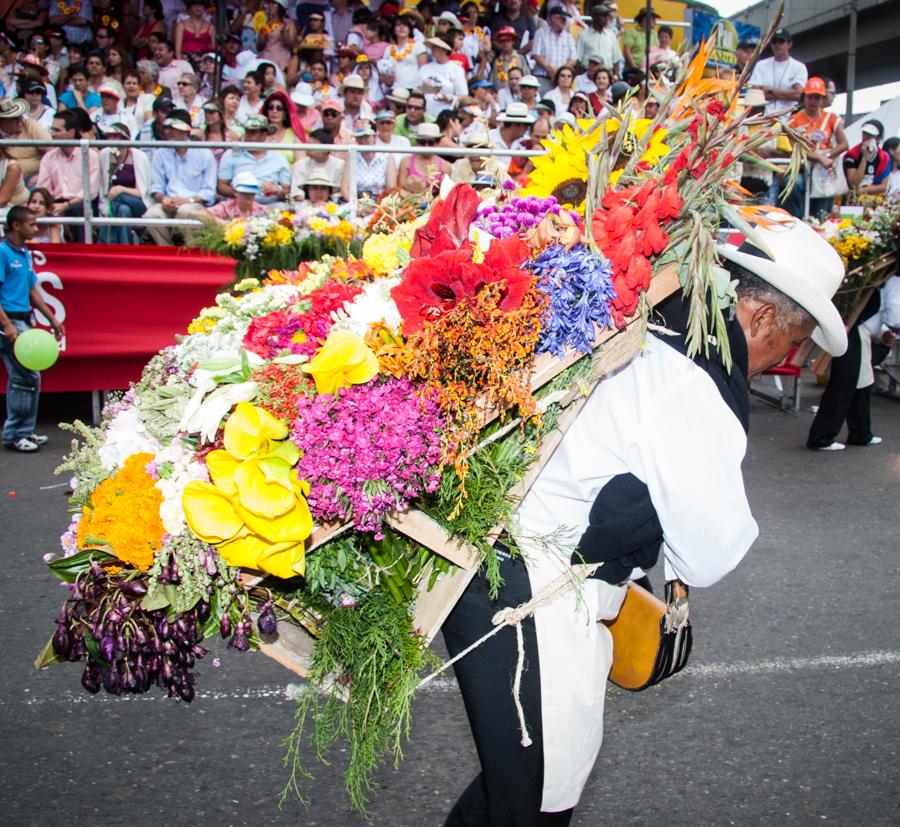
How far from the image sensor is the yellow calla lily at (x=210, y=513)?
81.0 inches

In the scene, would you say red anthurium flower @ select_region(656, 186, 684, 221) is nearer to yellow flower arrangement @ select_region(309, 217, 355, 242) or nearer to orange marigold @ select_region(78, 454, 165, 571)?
orange marigold @ select_region(78, 454, 165, 571)

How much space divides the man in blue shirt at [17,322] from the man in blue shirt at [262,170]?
2386mm

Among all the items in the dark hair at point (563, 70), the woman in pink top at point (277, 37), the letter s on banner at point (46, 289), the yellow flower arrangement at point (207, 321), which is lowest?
the letter s on banner at point (46, 289)

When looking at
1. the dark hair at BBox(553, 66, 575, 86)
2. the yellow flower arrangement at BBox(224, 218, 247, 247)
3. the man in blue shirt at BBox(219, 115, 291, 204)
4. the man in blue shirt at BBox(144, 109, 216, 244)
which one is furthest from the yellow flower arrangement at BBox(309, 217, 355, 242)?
the dark hair at BBox(553, 66, 575, 86)

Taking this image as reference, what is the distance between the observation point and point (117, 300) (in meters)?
9.12

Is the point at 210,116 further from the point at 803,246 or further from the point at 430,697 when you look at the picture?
the point at 803,246

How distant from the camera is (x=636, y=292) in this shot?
2232 millimetres

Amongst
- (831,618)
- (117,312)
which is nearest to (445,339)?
(831,618)

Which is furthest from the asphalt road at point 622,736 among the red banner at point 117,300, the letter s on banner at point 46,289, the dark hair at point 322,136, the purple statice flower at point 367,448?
the dark hair at point 322,136

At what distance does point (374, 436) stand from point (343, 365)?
16 centimetres

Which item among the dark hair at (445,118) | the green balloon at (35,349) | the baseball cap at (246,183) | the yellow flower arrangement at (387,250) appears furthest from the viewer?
the dark hair at (445,118)

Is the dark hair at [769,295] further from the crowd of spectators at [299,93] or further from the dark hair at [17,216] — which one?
the dark hair at [17,216]

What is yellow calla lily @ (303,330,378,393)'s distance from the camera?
2.09 meters

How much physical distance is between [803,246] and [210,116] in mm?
9144
